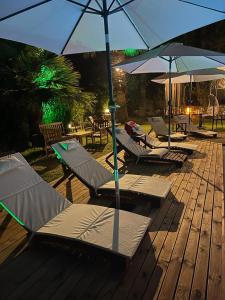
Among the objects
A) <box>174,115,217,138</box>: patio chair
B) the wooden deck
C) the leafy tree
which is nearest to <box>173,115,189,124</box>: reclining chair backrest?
<box>174,115,217,138</box>: patio chair

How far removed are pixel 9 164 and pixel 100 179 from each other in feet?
4.88

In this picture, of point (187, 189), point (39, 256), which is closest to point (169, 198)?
point (187, 189)

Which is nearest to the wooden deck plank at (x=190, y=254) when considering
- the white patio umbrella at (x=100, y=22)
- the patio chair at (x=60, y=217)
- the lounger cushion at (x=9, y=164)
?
the patio chair at (x=60, y=217)

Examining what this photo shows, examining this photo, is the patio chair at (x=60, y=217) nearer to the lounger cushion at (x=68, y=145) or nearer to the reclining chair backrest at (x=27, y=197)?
Result: the reclining chair backrest at (x=27, y=197)

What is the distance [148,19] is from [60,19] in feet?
3.61

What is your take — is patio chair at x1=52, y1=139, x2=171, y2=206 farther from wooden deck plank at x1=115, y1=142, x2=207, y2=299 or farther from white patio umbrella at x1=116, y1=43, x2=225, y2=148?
white patio umbrella at x1=116, y1=43, x2=225, y2=148

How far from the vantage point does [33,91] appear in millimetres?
7898

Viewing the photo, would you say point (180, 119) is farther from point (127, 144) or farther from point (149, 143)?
point (127, 144)

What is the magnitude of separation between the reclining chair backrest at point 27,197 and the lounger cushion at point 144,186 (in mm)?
908

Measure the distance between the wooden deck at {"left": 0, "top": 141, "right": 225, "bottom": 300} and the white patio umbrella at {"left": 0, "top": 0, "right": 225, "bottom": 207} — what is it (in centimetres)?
84

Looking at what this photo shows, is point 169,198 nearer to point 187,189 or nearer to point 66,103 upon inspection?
point 187,189

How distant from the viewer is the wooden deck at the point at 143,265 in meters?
2.11

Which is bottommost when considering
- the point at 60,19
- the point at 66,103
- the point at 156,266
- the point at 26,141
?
the point at 156,266

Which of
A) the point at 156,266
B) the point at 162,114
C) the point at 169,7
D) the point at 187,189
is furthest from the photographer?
the point at 162,114
